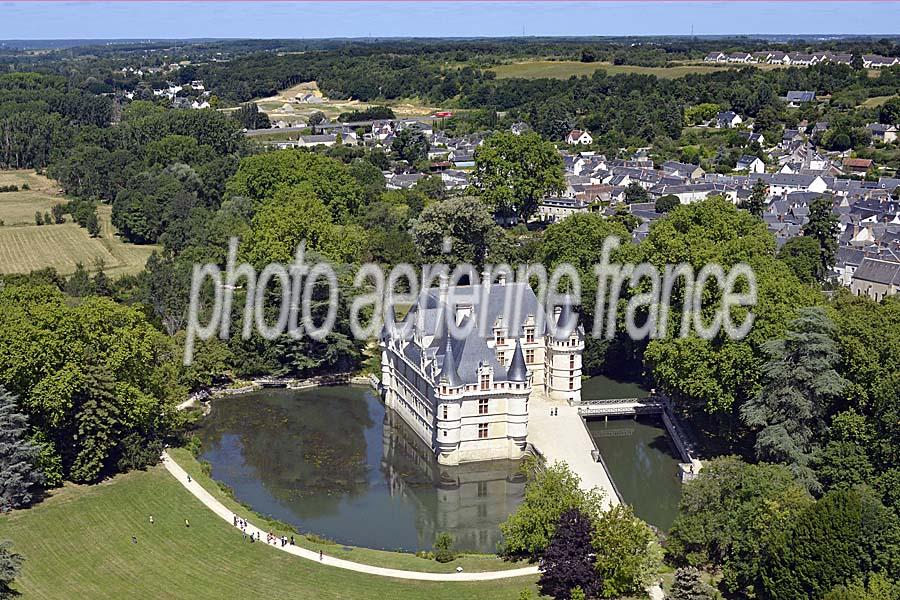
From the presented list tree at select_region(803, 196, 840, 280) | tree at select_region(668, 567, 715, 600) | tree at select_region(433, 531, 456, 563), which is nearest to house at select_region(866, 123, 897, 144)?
tree at select_region(803, 196, 840, 280)

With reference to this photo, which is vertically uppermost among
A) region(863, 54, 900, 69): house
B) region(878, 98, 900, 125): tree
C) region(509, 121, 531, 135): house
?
region(863, 54, 900, 69): house

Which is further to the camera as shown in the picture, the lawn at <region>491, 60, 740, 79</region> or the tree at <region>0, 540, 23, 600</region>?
the lawn at <region>491, 60, 740, 79</region>

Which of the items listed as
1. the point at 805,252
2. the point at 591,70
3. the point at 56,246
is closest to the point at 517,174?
the point at 805,252

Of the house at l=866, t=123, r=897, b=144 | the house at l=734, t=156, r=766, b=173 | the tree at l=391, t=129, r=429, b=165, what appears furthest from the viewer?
the tree at l=391, t=129, r=429, b=165

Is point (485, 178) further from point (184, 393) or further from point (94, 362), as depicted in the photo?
point (94, 362)

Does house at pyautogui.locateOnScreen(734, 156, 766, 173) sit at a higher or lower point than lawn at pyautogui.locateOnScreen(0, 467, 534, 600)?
higher

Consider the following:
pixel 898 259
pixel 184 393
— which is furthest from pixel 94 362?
pixel 898 259

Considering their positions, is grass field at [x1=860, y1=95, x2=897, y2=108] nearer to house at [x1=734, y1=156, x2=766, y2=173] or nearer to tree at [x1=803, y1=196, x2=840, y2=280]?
house at [x1=734, y1=156, x2=766, y2=173]

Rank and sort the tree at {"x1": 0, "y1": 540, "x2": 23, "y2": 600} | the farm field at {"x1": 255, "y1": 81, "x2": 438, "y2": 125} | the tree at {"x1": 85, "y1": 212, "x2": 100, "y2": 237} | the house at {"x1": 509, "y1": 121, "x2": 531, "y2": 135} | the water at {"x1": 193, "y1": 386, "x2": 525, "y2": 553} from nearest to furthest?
the tree at {"x1": 0, "y1": 540, "x2": 23, "y2": 600}, the water at {"x1": 193, "y1": 386, "x2": 525, "y2": 553}, the tree at {"x1": 85, "y1": 212, "x2": 100, "y2": 237}, the house at {"x1": 509, "y1": 121, "x2": 531, "y2": 135}, the farm field at {"x1": 255, "y1": 81, "x2": 438, "y2": 125}
